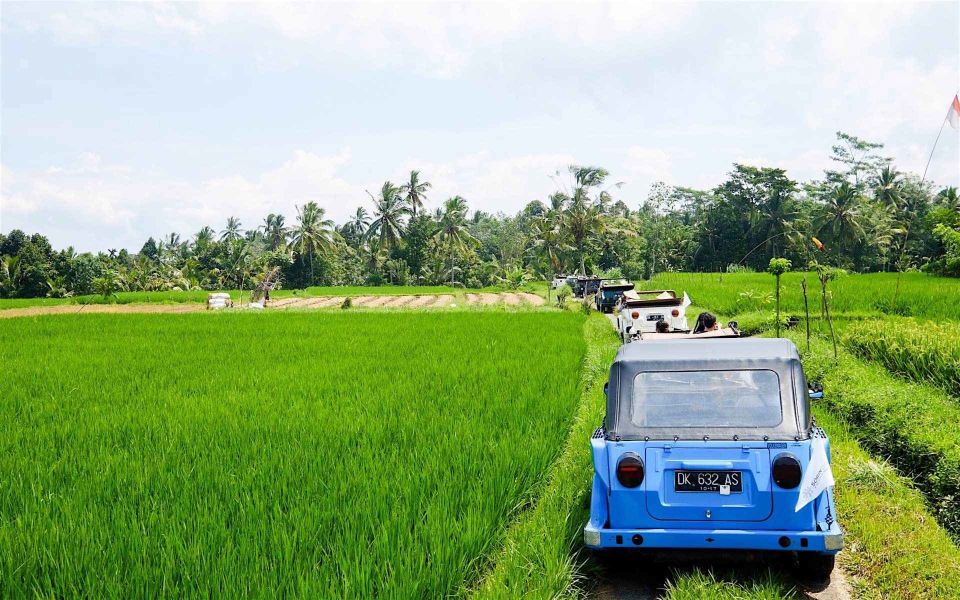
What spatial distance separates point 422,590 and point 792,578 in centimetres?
237

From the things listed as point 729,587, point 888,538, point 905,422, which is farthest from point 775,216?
point 729,587

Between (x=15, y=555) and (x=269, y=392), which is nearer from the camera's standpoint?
(x=15, y=555)

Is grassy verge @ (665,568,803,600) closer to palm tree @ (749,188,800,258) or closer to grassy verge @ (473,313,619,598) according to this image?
grassy verge @ (473,313,619,598)

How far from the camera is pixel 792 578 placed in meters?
4.34

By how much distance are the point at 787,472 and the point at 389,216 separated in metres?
59.5

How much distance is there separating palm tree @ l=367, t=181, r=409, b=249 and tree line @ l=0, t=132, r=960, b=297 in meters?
0.10

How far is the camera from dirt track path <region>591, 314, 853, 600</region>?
4.16 m

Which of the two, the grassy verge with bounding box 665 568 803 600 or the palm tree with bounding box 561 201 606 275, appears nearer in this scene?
the grassy verge with bounding box 665 568 803 600

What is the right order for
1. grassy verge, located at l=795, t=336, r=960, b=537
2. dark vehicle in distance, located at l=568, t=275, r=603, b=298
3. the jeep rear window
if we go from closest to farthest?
the jeep rear window
grassy verge, located at l=795, t=336, r=960, b=537
dark vehicle in distance, located at l=568, t=275, r=603, b=298

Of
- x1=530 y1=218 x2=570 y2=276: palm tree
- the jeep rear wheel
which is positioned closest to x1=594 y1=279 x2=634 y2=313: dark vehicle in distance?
x1=530 y1=218 x2=570 y2=276: palm tree

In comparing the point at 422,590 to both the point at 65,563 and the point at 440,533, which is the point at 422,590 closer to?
the point at 440,533

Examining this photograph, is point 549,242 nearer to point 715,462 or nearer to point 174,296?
point 174,296

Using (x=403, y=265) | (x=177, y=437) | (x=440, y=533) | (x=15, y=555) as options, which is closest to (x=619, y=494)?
(x=440, y=533)

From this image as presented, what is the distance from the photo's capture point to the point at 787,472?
4.02m
